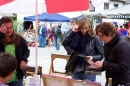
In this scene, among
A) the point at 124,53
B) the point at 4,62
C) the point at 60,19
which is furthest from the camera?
Answer: the point at 60,19

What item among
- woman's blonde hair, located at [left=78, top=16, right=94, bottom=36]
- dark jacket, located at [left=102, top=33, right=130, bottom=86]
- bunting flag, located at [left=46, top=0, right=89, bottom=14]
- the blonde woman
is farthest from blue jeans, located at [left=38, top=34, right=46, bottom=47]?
dark jacket, located at [left=102, top=33, right=130, bottom=86]

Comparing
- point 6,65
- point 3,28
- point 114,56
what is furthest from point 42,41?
point 6,65

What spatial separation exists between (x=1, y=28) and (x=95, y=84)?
1363mm

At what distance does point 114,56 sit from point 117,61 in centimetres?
6

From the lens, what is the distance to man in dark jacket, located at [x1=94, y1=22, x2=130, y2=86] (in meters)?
2.82

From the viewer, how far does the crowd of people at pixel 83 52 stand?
2803 mm

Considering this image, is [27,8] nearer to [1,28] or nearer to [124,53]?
[1,28]

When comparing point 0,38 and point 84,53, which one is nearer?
point 0,38

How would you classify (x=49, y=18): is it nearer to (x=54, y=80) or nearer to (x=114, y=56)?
(x=54, y=80)

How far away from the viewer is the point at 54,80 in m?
3.10

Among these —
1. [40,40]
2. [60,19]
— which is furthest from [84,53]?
[40,40]

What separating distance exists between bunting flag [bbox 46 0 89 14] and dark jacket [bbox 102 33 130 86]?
23.8 inches

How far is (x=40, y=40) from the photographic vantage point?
58.0ft

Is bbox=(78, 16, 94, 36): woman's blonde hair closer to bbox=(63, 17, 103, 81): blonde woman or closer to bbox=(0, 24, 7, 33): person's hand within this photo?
bbox=(63, 17, 103, 81): blonde woman
